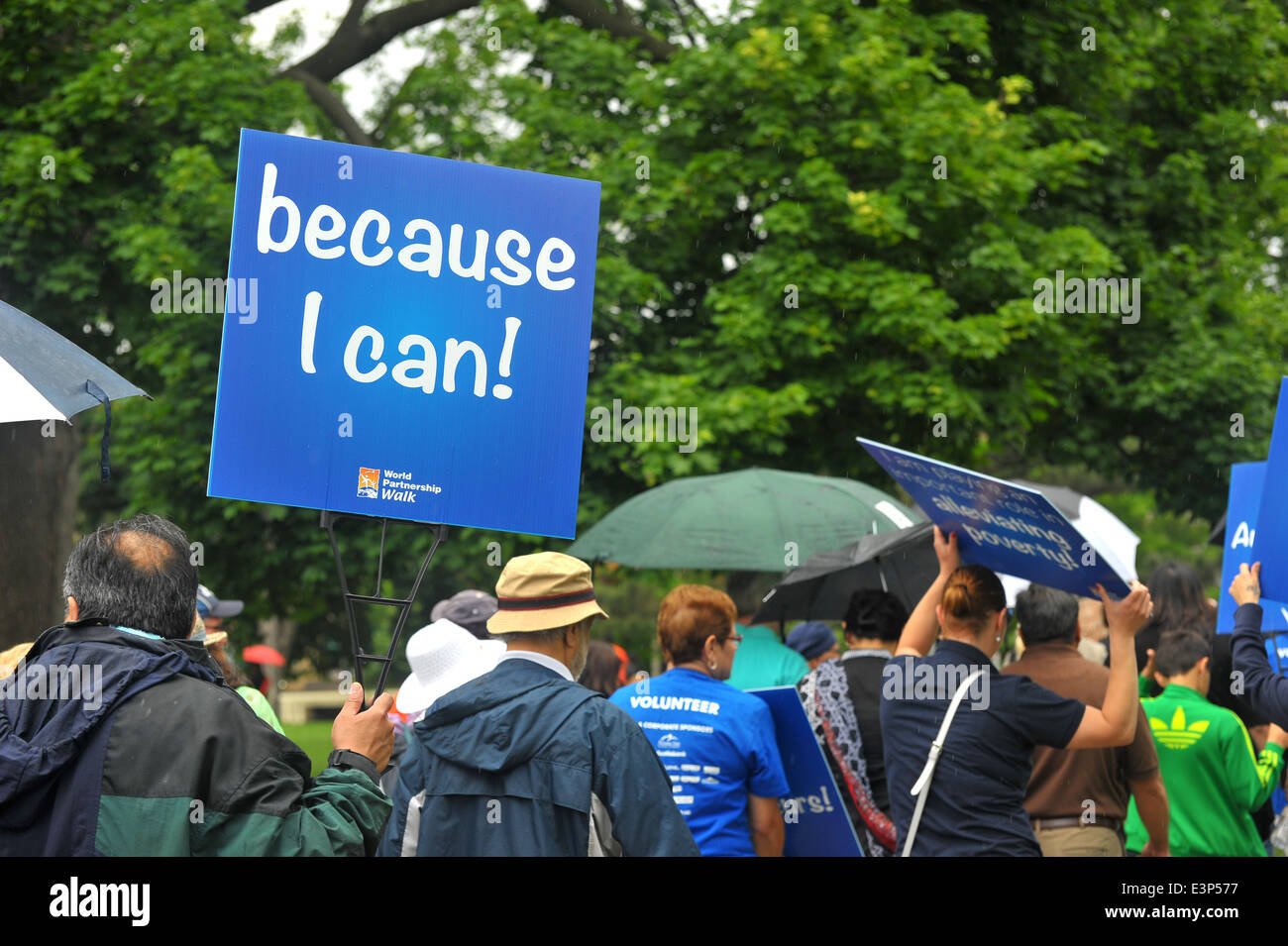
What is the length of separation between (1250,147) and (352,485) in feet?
42.0

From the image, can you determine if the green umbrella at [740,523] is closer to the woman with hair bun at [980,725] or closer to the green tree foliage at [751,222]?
the woman with hair bun at [980,725]

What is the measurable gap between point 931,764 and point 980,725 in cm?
19

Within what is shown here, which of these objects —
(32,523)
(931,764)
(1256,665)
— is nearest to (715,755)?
(931,764)

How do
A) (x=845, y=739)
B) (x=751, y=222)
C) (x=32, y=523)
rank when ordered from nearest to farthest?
(x=845, y=739) < (x=32, y=523) < (x=751, y=222)

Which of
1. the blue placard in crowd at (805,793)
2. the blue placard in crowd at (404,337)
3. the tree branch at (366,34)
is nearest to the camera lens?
the blue placard in crowd at (404,337)

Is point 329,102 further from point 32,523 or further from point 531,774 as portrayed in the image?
point 531,774

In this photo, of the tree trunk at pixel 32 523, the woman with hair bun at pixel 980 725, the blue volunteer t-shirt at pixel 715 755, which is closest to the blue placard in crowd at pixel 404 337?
the blue volunteer t-shirt at pixel 715 755

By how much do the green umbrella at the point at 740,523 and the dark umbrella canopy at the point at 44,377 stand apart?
3453 millimetres

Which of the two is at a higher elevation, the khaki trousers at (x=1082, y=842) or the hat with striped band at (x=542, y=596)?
the hat with striped band at (x=542, y=596)

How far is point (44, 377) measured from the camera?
3.38 metres

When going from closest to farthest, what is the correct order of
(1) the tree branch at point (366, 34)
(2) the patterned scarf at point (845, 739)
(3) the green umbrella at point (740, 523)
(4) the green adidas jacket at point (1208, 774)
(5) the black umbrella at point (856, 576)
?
(2) the patterned scarf at point (845, 739)
(4) the green adidas jacket at point (1208, 774)
(5) the black umbrella at point (856, 576)
(3) the green umbrella at point (740, 523)
(1) the tree branch at point (366, 34)

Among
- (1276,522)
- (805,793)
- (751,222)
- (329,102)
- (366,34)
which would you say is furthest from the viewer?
(366,34)

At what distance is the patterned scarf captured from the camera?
4785 mm

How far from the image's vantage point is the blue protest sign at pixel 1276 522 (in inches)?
157
